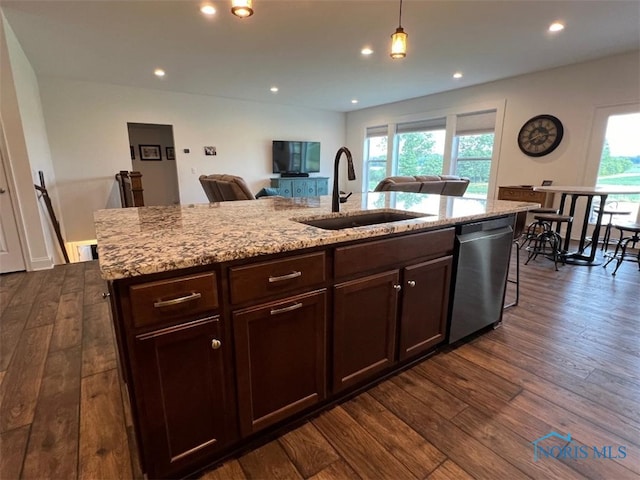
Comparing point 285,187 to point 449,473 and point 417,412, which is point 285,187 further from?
point 449,473

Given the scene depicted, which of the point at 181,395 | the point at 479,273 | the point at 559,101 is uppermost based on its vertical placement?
the point at 559,101

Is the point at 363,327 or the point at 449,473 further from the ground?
the point at 363,327

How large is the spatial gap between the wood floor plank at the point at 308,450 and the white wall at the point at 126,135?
622 centimetres

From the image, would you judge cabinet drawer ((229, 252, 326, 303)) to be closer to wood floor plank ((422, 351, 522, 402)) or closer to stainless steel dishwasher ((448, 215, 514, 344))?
stainless steel dishwasher ((448, 215, 514, 344))

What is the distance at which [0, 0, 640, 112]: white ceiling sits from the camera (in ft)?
9.75

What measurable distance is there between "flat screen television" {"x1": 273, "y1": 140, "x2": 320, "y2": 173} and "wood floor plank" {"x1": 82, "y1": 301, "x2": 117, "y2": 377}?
5682mm

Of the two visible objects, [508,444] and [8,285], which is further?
[8,285]

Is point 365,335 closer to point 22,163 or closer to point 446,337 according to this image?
point 446,337

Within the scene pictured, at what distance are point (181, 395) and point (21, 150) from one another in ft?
12.6

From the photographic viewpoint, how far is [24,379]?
5.77ft

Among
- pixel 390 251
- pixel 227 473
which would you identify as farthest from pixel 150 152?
pixel 227 473

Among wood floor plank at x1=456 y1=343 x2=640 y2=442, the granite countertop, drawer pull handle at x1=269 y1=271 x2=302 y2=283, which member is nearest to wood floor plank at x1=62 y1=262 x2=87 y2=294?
the granite countertop

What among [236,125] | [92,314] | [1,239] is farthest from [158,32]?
[236,125]

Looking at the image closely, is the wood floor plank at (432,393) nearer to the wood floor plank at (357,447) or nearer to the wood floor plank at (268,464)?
the wood floor plank at (357,447)
